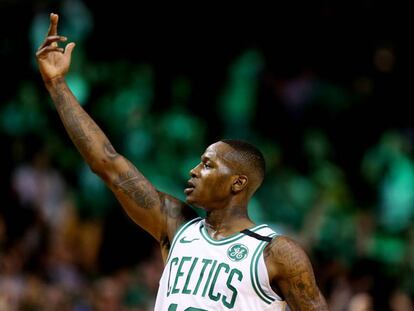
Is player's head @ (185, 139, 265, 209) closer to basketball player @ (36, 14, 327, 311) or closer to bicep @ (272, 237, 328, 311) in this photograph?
basketball player @ (36, 14, 327, 311)

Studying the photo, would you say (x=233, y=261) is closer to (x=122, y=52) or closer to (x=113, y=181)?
(x=113, y=181)

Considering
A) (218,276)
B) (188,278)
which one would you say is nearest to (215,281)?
(218,276)

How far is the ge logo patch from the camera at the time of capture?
6.79 m

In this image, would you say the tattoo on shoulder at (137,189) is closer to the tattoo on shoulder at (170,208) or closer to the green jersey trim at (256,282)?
the tattoo on shoulder at (170,208)

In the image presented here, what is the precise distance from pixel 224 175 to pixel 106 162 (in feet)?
2.64

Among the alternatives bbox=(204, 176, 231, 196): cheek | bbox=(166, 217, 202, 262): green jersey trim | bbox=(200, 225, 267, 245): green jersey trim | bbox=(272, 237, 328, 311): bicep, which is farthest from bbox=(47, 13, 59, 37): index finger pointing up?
bbox=(272, 237, 328, 311): bicep

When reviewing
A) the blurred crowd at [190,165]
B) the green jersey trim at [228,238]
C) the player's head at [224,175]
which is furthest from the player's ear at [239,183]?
the blurred crowd at [190,165]

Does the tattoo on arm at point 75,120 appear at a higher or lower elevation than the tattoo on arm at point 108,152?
higher

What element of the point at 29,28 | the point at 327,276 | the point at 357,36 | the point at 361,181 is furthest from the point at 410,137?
the point at 29,28

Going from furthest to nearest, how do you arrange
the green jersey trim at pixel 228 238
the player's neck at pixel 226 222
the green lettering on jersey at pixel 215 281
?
the player's neck at pixel 226 222, the green jersey trim at pixel 228 238, the green lettering on jersey at pixel 215 281

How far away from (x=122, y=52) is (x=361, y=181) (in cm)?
426

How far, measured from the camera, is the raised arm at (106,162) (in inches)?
284

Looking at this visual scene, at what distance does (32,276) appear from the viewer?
12.2 metres

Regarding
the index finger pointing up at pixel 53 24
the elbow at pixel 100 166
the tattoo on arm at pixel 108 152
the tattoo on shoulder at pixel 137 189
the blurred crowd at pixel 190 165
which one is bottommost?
the tattoo on shoulder at pixel 137 189
